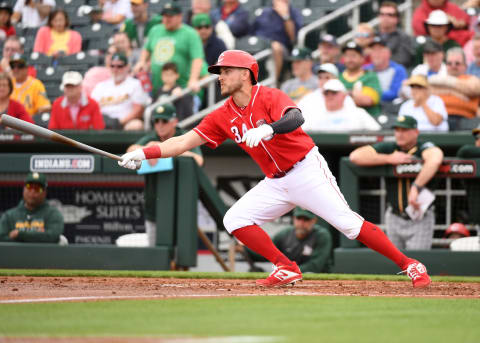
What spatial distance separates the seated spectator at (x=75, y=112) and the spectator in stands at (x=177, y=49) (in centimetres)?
110

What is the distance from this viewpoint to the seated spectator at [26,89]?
450 inches

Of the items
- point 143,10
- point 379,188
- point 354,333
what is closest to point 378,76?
point 379,188

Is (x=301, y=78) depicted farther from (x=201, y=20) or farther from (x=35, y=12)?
(x=35, y=12)

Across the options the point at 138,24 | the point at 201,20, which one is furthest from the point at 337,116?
the point at 138,24

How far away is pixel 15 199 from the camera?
355 inches

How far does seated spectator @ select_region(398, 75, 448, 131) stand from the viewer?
30.9 ft

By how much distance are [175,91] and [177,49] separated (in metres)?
0.77

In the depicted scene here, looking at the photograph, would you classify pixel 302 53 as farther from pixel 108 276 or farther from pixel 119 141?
pixel 108 276

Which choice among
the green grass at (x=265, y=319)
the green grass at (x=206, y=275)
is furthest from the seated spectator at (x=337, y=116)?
the green grass at (x=265, y=319)

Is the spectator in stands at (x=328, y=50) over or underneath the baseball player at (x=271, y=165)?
over

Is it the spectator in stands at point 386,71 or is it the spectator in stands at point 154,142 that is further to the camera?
the spectator in stands at point 386,71

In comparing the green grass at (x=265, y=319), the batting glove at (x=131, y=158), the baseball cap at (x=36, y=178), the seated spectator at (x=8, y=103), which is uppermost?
the seated spectator at (x=8, y=103)

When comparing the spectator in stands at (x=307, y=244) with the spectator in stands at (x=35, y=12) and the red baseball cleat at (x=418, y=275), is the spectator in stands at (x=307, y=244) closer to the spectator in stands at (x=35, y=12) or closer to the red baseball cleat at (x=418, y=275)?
the red baseball cleat at (x=418, y=275)

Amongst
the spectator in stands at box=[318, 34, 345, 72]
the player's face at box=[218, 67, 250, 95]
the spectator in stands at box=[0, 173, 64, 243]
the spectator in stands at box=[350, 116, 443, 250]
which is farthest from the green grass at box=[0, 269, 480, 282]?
the spectator in stands at box=[318, 34, 345, 72]
